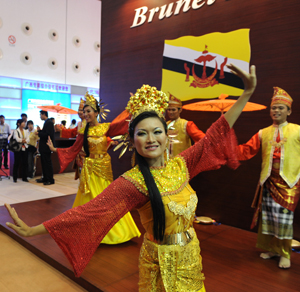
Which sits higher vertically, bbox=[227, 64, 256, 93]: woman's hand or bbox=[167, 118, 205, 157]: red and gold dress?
bbox=[227, 64, 256, 93]: woman's hand

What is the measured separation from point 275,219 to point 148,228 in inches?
74.1

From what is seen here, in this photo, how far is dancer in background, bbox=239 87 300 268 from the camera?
263cm

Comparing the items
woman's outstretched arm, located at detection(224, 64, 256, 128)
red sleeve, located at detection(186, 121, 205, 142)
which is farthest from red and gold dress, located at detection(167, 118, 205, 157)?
woman's outstretched arm, located at detection(224, 64, 256, 128)

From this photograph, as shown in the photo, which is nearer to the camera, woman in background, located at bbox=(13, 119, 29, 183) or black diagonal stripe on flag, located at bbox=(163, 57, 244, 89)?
black diagonal stripe on flag, located at bbox=(163, 57, 244, 89)

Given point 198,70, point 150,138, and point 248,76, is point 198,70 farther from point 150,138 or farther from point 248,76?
point 150,138

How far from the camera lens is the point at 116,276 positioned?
2373 mm

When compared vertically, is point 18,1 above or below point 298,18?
above

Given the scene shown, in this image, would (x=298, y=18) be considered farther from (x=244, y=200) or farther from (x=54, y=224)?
(x=54, y=224)

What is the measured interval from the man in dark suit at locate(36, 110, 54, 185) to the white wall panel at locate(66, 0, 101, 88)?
577 cm

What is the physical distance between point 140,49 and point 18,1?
7.30 metres

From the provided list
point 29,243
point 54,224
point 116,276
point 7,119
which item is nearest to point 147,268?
point 54,224

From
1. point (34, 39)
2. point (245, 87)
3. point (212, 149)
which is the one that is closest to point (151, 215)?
point (212, 149)

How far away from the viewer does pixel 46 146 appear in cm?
625

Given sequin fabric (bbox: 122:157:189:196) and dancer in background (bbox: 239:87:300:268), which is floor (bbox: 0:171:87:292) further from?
dancer in background (bbox: 239:87:300:268)
